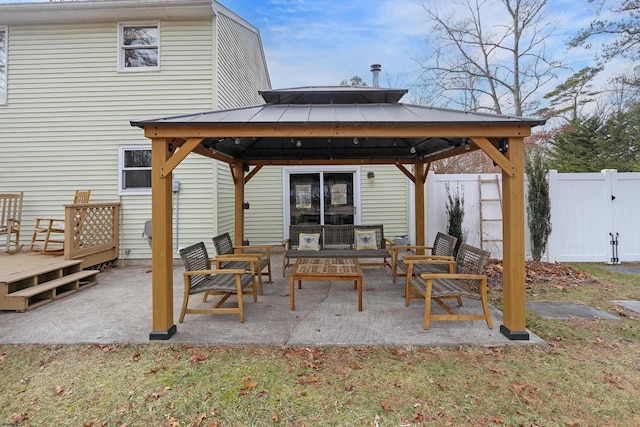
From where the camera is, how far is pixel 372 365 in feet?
9.19

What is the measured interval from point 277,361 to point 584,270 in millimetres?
6379

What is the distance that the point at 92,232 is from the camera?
617cm

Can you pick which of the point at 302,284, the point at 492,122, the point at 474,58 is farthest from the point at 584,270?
the point at 474,58

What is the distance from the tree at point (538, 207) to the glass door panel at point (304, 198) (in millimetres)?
4863

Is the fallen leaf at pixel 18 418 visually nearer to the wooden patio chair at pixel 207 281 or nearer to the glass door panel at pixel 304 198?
the wooden patio chair at pixel 207 281

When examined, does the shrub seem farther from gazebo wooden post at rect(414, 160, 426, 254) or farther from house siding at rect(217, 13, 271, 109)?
house siding at rect(217, 13, 271, 109)

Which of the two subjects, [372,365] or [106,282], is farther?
[106,282]

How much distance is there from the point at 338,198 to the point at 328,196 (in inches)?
11.0

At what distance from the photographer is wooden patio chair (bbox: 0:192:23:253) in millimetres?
6422

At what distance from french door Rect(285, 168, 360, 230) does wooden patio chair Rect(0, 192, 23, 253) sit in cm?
573

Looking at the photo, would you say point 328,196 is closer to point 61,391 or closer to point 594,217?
point 594,217

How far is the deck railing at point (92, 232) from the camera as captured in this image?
18.2 feet

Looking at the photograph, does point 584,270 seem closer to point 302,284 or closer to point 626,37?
point 302,284

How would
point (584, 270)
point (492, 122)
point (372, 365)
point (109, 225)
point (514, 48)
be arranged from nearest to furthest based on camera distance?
point (372, 365) < point (492, 122) < point (584, 270) < point (109, 225) < point (514, 48)
